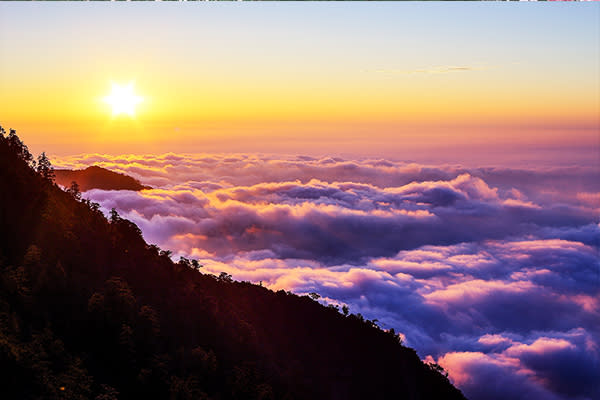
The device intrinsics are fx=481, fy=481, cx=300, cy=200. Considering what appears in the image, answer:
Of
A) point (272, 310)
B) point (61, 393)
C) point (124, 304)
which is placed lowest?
point (61, 393)

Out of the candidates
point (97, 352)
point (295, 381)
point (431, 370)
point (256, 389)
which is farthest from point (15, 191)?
point (431, 370)

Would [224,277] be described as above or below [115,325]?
above

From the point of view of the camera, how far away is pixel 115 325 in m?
47.3

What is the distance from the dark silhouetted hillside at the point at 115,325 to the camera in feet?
130

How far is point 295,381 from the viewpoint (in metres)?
68.8

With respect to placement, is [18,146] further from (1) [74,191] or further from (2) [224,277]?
(2) [224,277]

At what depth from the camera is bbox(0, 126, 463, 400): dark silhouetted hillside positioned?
39.5 m

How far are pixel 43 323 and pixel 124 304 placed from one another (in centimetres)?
803

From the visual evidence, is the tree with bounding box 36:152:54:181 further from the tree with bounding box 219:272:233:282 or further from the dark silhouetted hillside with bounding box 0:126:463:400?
the tree with bounding box 219:272:233:282

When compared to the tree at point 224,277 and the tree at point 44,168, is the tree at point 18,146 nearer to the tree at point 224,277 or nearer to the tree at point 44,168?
the tree at point 44,168

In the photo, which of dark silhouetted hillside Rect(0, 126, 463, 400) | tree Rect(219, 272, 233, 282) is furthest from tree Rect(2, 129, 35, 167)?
tree Rect(219, 272, 233, 282)

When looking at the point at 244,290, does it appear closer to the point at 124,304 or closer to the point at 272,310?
the point at 272,310

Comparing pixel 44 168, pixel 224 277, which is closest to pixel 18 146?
pixel 44 168

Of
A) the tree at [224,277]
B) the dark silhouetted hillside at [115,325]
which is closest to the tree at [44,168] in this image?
the dark silhouetted hillside at [115,325]
